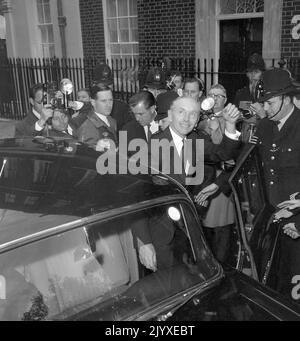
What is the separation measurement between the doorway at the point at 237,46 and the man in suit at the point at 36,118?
4.87 m

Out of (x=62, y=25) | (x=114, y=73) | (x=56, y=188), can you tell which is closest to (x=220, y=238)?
(x=56, y=188)

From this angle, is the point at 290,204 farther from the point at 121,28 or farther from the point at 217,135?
the point at 121,28

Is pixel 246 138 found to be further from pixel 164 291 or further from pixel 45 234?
pixel 45 234

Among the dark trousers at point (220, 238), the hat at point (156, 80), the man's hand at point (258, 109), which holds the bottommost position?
the dark trousers at point (220, 238)

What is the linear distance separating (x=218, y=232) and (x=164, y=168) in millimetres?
1143

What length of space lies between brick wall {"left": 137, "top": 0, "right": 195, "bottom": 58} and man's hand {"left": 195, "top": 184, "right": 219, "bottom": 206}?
20.6 feet

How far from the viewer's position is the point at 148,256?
98.3 inches

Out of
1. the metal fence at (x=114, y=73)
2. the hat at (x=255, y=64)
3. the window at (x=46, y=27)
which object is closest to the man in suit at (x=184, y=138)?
the hat at (x=255, y=64)

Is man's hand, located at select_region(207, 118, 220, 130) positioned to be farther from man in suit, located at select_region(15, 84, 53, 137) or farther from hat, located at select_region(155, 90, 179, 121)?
man in suit, located at select_region(15, 84, 53, 137)

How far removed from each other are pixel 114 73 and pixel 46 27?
3.66 metres

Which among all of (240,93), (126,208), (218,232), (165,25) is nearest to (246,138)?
(218,232)

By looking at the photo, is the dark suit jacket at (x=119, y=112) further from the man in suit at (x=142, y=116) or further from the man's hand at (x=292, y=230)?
the man's hand at (x=292, y=230)

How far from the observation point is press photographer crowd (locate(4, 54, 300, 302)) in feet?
11.4

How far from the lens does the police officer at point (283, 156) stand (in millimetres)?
3504
